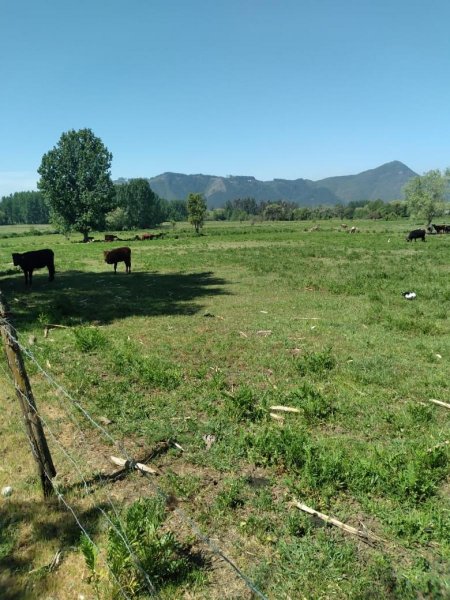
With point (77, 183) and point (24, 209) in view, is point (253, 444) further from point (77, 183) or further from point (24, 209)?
point (24, 209)

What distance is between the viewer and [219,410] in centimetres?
733

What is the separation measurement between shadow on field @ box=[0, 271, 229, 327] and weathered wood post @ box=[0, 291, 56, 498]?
334 inches

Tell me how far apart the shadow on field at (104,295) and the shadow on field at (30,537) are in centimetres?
877

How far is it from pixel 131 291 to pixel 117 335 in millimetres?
7522

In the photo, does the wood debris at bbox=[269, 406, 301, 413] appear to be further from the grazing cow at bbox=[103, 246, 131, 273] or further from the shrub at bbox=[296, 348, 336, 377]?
the grazing cow at bbox=[103, 246, 131, 273]

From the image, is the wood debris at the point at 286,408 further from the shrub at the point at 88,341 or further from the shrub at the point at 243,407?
the shrub at the point at 88,341

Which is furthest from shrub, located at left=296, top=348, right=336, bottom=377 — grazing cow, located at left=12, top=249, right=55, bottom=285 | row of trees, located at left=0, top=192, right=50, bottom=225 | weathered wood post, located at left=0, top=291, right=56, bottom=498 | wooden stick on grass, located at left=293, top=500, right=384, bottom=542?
row of trees, located at left=0, top=192, right=50, bottom=225

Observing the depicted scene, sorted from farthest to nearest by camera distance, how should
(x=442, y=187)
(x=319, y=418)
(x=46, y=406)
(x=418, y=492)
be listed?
(x=442, y=187)
(x=46, y=406)
(x=319, y=418)
(x=418, y=492)

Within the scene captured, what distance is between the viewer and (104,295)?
59.9ft

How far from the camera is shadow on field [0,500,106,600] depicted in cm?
404

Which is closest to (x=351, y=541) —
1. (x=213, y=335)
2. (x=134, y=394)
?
(x=134, y=394)

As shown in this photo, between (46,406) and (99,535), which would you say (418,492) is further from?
(46,406)

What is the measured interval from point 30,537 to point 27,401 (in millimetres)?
1551

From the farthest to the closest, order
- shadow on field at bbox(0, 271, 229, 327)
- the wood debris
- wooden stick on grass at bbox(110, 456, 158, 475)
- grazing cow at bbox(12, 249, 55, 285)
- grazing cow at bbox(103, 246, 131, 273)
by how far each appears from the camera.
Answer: grazing cow at bbox(103, 246, 131, 273) < grazing cow at bbox(12, 249, 55, 285) < shadow on field at bbox(0, 271, 229, 327) < the wood debris < wooden stick on grass at bbox(110, 456, 158, 475)
